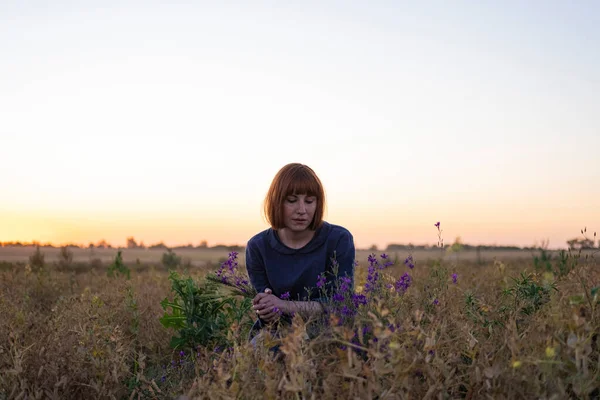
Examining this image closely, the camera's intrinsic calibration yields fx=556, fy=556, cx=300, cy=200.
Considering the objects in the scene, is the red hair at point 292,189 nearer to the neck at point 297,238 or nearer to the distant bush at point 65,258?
the neck at point 297,238

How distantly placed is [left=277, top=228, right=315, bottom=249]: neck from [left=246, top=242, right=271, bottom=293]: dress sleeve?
0.85ft

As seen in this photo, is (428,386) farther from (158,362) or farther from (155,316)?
(155,316)

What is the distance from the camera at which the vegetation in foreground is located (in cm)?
217

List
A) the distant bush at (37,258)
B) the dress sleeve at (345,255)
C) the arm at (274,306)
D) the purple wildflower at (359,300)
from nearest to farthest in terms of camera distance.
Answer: the purple wildflower at (359,300), the arm at (274,306), the dress sleeve at (345,255), the distant bush at (37,258)

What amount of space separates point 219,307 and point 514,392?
2.72 m

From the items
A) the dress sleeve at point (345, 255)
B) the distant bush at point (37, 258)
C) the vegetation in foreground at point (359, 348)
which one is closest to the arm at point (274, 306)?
the vegetation in foreground at point (359, 348)

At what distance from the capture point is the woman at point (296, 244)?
3789 millimetres

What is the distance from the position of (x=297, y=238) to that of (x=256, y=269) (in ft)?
1.36

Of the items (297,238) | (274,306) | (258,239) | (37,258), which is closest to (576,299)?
(274,306)

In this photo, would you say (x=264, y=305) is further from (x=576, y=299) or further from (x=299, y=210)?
(x=576, y=299)

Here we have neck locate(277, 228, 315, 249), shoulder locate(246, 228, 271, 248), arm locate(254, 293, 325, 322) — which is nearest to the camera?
arm locate(254, 293, 325, 322)

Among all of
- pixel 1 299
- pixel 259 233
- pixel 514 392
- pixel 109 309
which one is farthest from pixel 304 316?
pixel 1 299

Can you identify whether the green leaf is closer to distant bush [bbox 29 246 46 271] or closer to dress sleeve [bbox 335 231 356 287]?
dress sleeve [bbox 335 231 356 287]

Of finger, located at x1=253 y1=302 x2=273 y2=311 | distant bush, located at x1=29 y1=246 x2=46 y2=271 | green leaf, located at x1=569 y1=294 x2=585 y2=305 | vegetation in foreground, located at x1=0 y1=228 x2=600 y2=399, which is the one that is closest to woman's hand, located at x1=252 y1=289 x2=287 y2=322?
finger, located at x1=253 y1=302 x2=273 y2=311
